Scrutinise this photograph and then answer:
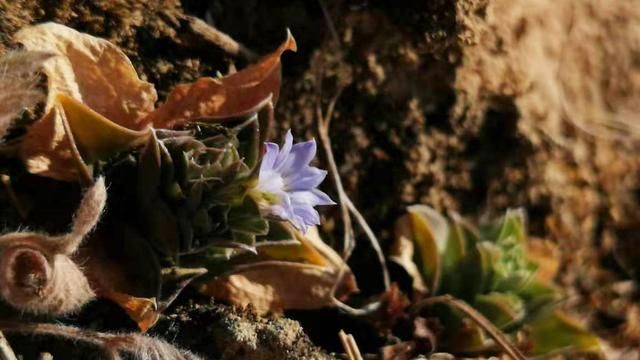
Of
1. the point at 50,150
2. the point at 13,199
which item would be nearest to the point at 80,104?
the point at 50,150

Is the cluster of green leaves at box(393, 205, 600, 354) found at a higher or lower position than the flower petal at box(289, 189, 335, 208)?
lower

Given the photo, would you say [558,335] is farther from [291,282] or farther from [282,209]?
[282,209]

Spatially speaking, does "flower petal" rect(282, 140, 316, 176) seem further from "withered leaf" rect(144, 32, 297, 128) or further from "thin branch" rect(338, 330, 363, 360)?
"thin branch" rect(338, 330, 363, 360)

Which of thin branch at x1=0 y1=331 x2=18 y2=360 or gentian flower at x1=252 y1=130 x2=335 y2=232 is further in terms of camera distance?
gentian flower at x1=252 y1=130 x2=335 y2=232

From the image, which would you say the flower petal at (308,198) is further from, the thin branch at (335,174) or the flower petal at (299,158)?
the thin branch at (335,174)

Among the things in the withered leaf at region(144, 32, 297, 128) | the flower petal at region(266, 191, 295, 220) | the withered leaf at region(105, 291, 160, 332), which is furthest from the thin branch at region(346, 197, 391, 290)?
the withered leaf at region(105, 291, 160, 332)

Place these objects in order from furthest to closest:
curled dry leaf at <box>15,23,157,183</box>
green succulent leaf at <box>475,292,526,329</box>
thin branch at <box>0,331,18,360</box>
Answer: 1. green succulent leaf at <box>475,292,526,329</box>
2. curled dry leaf at <box>15,23,157,183</box>
3. thin branch at <box>0,331,18,360</box>
